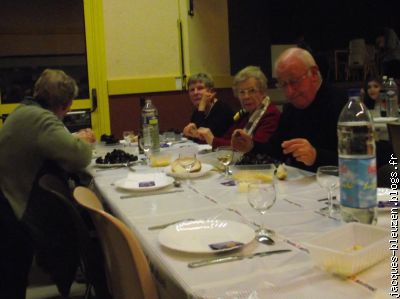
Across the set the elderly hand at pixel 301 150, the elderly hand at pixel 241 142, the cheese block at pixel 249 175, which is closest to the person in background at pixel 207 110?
the elderly hand at pixel 241 142

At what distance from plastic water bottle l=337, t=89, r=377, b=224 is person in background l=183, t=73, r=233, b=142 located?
78.0 inches

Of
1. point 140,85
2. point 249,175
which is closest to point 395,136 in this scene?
point 249,175

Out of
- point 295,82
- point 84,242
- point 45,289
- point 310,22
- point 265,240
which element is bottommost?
point 45,289

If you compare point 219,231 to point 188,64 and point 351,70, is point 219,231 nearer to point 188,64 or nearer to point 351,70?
point 188,64

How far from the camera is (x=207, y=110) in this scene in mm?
3816

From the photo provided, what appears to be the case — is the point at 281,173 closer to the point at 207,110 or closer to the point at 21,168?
the point at 21,168

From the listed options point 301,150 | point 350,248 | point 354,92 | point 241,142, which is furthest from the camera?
point 241,142

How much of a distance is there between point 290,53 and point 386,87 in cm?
298

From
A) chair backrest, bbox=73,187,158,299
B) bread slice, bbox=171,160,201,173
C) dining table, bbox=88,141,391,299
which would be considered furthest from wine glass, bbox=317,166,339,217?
bread slice, bbox=171,160,201,173

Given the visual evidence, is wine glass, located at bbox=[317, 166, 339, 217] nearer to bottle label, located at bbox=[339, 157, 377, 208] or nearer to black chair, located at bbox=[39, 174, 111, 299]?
bottle label, located at bbox=[339, 157, 377, 208]

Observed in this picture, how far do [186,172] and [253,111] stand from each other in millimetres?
1152

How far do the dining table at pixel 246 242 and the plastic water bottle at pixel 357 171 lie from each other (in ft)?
0.26

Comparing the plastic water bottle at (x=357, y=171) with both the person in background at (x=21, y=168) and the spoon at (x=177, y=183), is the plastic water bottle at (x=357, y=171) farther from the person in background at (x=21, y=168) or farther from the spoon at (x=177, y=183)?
the person in background at (x=21, y=168)

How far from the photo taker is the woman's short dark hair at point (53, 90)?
2.63 m
